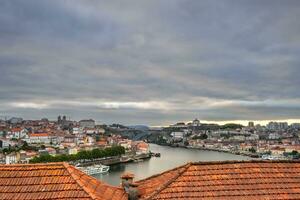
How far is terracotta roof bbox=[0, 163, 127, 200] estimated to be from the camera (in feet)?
20.9

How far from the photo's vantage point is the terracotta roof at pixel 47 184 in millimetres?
6355

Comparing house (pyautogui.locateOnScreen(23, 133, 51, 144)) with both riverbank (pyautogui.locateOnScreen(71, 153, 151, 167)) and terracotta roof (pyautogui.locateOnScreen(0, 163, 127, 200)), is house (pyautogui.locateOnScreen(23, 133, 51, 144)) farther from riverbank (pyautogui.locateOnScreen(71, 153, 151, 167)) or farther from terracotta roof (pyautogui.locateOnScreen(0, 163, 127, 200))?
terracotta roof (pyautogui.locateOnScreen(0, 163, 127, 200))

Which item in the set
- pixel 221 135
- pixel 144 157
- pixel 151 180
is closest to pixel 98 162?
pixel 144 157

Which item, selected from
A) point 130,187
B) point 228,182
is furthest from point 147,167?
point 228,182

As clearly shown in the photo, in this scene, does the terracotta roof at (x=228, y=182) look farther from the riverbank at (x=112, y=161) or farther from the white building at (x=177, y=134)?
the white building at (x=177, y=134)

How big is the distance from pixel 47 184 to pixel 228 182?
9.94 ft

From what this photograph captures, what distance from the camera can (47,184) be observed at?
656 centimetres

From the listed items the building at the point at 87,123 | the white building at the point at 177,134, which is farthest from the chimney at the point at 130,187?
the white building at the point at 177,134

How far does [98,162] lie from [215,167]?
54.4 metres

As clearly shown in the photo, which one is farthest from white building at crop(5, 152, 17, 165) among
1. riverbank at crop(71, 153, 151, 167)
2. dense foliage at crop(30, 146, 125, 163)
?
riverbank at crop(71, 153, 151, 167)

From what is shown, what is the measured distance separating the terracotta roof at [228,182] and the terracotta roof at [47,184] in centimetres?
90

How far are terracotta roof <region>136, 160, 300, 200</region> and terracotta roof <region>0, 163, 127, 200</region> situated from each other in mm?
903

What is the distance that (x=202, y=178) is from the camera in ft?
23.2

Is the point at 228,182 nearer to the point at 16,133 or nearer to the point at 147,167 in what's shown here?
the point at 147,167
